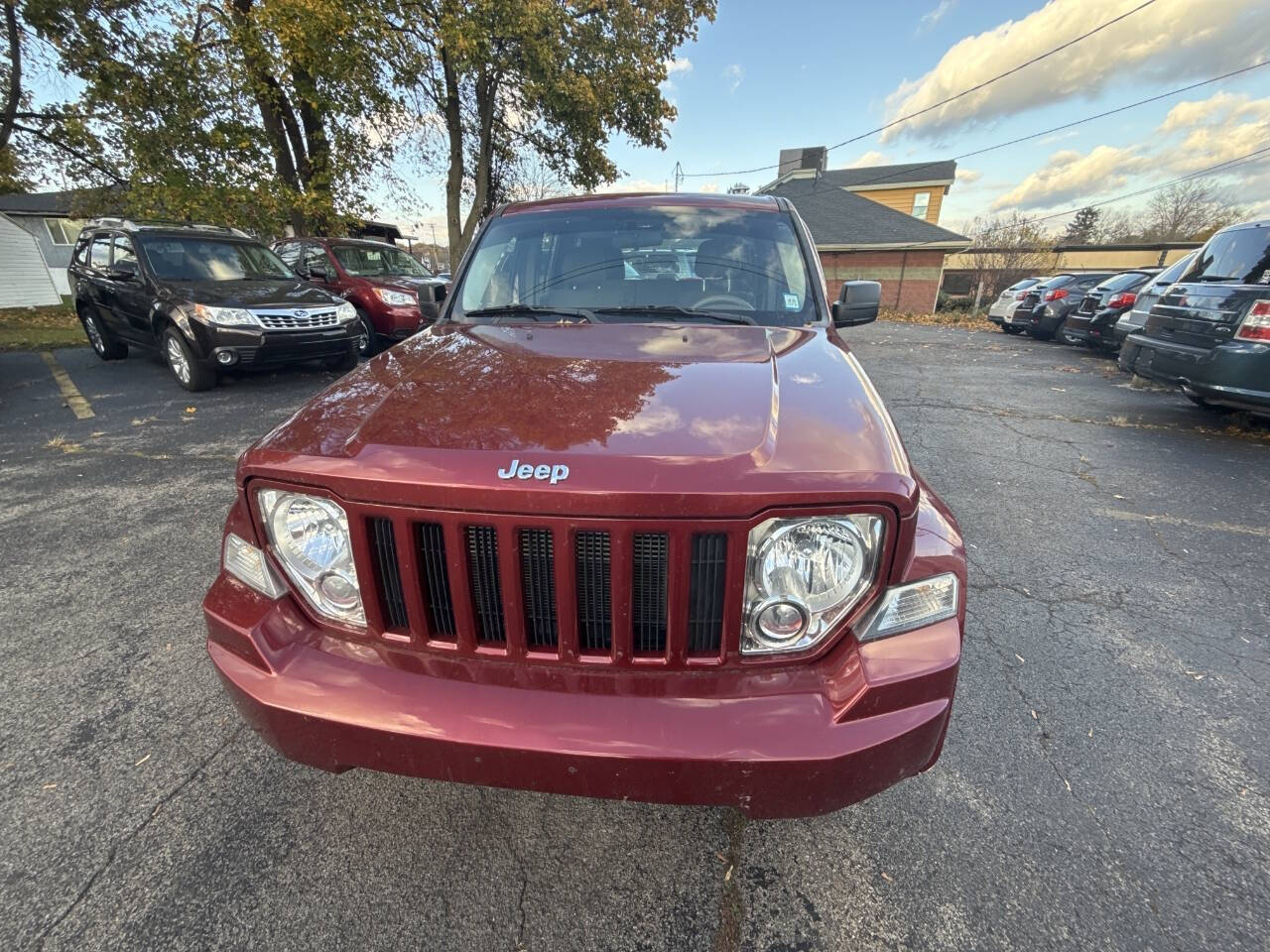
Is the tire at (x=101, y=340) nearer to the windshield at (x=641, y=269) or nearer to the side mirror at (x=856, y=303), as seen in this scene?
the windshield at (x=641, y=269)

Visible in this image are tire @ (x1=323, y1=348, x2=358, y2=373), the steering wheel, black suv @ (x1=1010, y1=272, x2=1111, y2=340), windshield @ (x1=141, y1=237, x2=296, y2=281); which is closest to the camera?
the steering wheel

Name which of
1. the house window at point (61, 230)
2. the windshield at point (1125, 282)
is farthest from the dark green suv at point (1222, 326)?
the house window at point (61, 230)

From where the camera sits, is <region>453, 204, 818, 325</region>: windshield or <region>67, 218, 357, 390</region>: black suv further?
<region>67, 218, 357, 390</region>: black suv

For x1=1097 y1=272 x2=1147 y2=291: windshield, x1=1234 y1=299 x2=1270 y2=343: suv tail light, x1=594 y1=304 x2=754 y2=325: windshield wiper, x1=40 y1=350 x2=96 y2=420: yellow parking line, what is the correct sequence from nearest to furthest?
x1=594 y1=304 x2=754 y2=325: windshield wiper → x1=1234 y1=299 x2=1270 y2=343: suv tail light → x1=40 y1=350 x2=96 y2=420: yellow parking line → x1=1097 y1=272 x2=1147 y2=291: windshield

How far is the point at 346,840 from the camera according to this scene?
1.68 meters

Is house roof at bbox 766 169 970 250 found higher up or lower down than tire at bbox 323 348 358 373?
higher up

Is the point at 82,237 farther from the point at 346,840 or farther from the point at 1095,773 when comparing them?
the point at 1095,773

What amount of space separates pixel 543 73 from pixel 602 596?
13966mm

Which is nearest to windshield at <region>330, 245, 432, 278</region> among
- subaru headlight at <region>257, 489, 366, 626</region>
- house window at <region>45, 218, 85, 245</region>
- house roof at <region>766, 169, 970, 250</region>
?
subaru headlight at <region>257, 489, 366, 626</region>

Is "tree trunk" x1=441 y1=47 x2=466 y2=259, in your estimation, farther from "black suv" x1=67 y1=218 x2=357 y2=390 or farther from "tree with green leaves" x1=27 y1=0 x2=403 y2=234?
"black suv" x1=67 y1=218 x2=357 y2=390

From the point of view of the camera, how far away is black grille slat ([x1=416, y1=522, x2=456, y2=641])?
1.33 metres

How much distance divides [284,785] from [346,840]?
350 millimetres

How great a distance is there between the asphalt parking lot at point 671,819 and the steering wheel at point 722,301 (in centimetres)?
186

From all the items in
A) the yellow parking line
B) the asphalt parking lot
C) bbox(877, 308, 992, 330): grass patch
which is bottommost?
bbox(877, 308, 992, 330): grass patch
